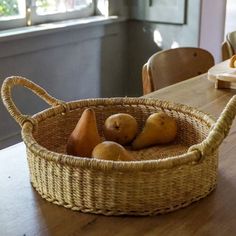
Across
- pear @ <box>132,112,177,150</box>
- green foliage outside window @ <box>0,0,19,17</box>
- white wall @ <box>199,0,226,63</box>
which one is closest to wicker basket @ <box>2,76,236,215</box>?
pear @ <box>132,112,177,150</box>

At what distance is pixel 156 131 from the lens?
40.9 inches

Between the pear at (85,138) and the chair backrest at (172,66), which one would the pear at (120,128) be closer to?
the pear at (85,138)

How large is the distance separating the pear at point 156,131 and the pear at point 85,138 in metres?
0.15

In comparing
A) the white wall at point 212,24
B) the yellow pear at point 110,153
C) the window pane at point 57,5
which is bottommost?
the white wall at point 212,24

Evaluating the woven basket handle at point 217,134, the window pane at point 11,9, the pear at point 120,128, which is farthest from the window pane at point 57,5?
the woven basket handle at point 217,134

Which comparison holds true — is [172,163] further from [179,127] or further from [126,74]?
[126,74]

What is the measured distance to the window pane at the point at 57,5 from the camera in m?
2.80

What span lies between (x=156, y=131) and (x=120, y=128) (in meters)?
0.08

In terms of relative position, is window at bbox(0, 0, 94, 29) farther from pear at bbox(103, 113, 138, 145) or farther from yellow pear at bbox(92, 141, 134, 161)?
yellow pear at bbox(92, 141, 134, 161)

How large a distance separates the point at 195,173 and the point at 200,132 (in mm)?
204

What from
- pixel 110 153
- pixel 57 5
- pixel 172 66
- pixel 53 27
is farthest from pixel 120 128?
pixel 57 5

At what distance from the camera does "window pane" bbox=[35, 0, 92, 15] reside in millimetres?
2797

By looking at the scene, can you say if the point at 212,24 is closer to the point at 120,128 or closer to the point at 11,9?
the point at 11,9

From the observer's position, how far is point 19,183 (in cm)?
95
